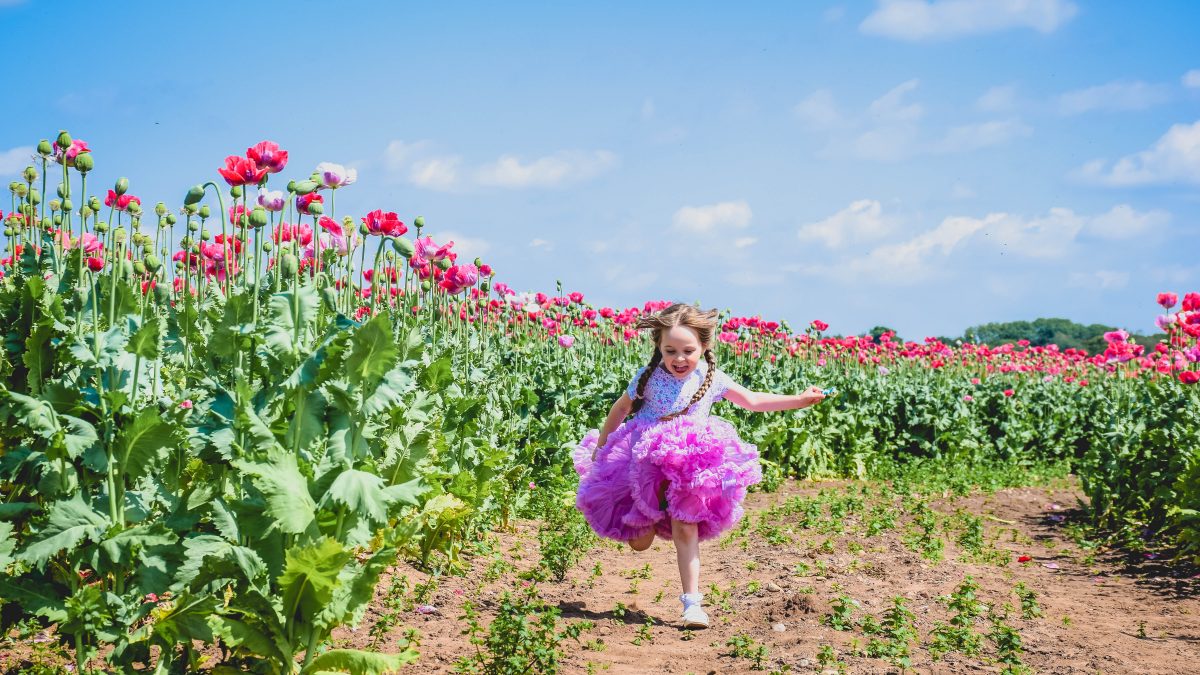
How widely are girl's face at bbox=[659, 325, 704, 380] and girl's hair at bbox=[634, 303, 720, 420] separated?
0.10 ft

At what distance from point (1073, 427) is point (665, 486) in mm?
12150

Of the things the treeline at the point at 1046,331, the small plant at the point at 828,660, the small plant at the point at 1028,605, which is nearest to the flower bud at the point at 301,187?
the small plant at the point at 828,660

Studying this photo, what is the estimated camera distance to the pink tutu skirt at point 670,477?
502 cm

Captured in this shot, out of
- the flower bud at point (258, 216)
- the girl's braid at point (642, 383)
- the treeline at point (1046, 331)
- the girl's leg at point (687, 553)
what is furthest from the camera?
the treeline at point (1046, 331)

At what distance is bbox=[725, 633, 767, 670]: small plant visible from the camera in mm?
4188

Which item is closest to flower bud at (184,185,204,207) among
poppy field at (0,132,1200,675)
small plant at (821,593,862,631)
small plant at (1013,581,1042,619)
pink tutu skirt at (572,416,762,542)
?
poppy field at (0,132,1200,675)

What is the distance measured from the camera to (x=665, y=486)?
517cm

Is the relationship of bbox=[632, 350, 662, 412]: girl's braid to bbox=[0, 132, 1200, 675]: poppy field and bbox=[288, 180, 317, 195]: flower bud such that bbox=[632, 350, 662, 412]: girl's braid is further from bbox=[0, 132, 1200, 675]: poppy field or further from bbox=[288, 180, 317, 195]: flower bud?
bbox=[288, 180, 317, 195]: flower bud

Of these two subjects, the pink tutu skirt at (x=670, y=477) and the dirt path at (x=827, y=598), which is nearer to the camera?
the dirt path at (x=827, y=598)

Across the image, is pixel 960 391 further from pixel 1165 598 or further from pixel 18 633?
pixel 18 633

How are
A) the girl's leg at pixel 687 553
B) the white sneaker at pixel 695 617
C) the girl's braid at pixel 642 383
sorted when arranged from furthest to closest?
the girl's braid at pixel 642 383 → the girl's leg at pixel 687 553 → the white sneaker at pixel 695 617

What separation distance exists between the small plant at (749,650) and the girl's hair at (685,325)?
1.20m

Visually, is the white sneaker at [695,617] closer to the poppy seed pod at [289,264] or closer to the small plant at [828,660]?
the small plant at [828,660]

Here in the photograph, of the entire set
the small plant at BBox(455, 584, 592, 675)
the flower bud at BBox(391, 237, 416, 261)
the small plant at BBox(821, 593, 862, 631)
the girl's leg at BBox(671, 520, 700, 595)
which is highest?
→ the flower bud at BBox(391, 237, 416, 261)
